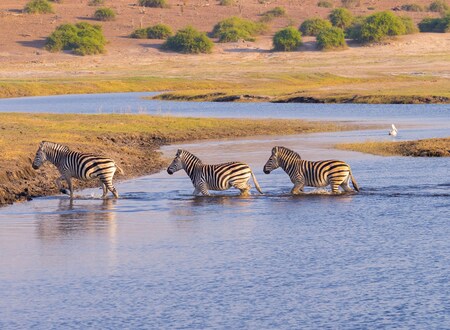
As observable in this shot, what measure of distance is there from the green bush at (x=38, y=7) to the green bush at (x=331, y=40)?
96.8 ft

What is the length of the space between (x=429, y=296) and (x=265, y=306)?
199 cm

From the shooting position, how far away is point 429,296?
12.4 m

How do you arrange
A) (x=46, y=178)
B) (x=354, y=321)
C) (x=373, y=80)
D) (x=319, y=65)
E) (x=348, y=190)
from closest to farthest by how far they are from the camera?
(x=354, y=321) < (x=348, y=190) < (x=46, y=178) < (x=373, y=80) < (x=319, y=65)

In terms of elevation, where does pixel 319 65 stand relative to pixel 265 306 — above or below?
above

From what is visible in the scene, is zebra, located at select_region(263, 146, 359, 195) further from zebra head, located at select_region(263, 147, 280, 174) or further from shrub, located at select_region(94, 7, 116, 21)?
shrub, located at select_region(94, 7, 116, 21)

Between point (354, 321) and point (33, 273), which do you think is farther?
point (33, 273)

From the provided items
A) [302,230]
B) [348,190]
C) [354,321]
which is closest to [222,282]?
[354,321]

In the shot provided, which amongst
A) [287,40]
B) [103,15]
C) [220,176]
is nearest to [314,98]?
[220,176]

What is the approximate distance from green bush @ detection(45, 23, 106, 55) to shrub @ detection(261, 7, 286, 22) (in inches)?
890

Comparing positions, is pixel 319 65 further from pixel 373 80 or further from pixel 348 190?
pixel 348 190

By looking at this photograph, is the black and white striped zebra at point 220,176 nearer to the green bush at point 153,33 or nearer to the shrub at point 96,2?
A: the green bush at point 153,33

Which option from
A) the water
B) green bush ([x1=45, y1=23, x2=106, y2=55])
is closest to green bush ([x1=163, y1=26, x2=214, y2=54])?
green bush ([x1=45, y1=23, x2=106, y2=55])

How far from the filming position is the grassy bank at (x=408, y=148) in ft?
91.5

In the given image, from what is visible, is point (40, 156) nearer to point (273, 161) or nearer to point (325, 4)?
point (273, 161)
